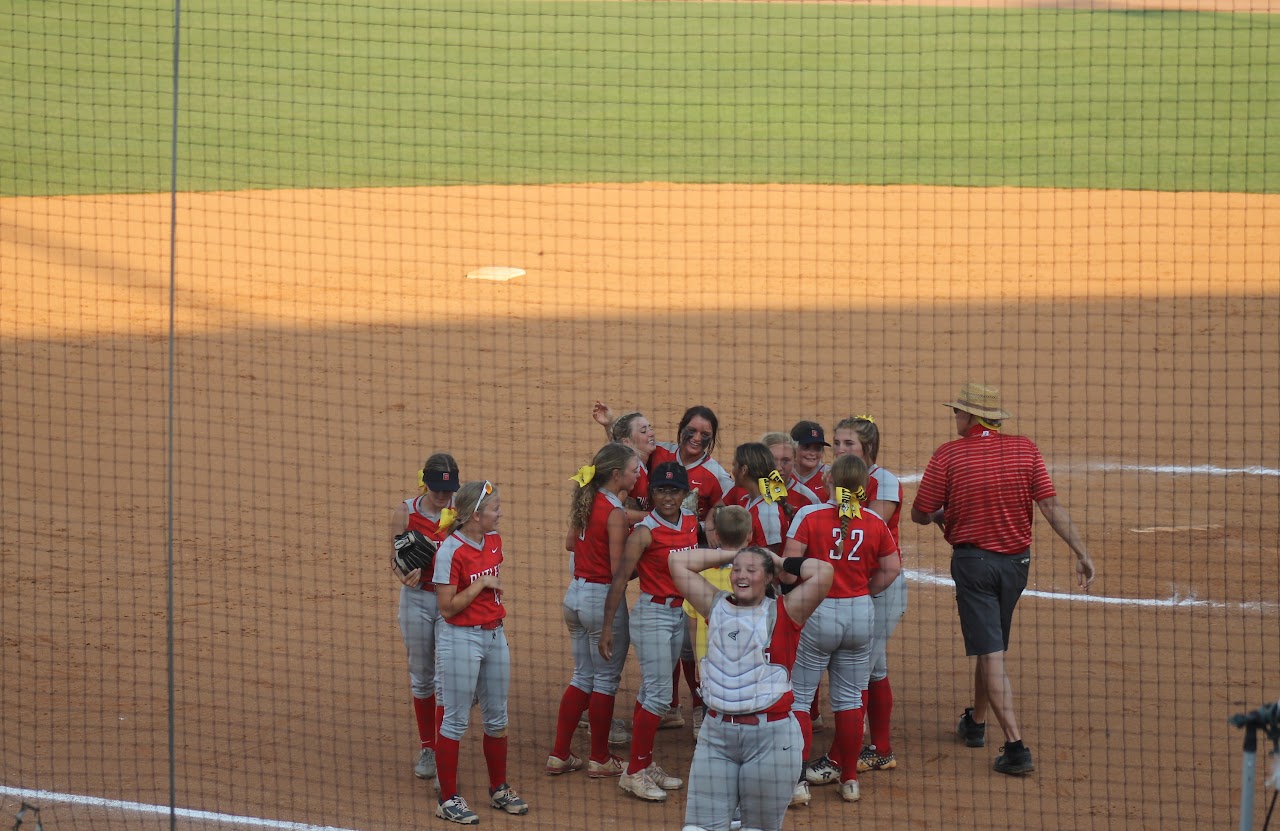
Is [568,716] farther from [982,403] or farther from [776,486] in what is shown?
[982,403]

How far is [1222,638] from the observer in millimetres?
7480

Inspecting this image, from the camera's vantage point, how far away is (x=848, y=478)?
5.61 m

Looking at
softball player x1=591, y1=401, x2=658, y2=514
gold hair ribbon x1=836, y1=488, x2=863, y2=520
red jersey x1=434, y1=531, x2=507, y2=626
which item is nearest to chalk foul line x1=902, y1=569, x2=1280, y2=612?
softball player x1=591, y1=401, x2=658, y2=514

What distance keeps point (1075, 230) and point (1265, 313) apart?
3.18 m

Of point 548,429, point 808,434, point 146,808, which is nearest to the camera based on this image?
point 146,808

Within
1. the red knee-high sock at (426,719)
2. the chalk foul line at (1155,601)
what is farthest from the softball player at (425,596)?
the chalk foul line at (1155,601)

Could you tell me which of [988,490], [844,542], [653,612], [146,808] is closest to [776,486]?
[844,542]

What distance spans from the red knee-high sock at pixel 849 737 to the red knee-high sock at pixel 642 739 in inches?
29.6

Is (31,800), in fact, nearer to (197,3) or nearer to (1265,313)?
(1265,313)

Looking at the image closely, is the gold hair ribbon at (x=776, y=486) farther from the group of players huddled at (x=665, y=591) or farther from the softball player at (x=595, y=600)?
the softball player at (x=595, y=600)

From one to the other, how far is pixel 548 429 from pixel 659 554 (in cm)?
502

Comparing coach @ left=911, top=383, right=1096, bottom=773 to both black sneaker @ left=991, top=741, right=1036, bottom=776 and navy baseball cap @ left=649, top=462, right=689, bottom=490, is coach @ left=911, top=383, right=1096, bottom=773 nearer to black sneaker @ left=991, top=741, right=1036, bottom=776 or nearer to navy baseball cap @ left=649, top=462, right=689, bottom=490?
black sneaker @ left=991, top=741, right=1036, bottom=776

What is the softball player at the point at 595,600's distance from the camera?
19.3 feet

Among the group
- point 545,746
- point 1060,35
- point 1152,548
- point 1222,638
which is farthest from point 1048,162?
point 545,746
